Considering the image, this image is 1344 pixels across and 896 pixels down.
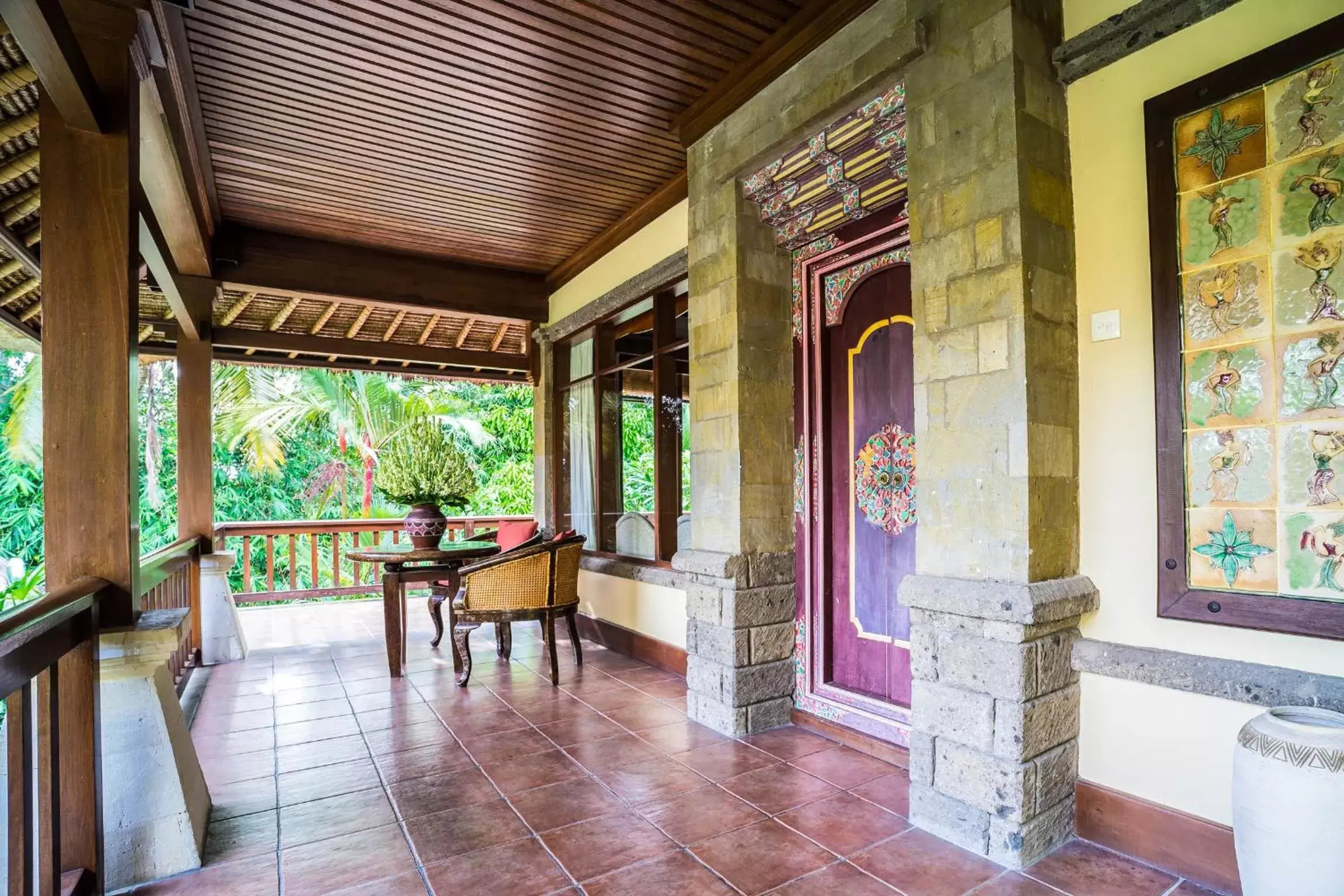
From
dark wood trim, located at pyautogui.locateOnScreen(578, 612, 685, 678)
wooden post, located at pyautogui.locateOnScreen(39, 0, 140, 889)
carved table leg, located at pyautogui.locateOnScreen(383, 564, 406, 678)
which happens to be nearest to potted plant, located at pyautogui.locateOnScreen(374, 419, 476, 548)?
carved table leg, located at pyautogui.locateOnScreen(383, 564, 406, 678)

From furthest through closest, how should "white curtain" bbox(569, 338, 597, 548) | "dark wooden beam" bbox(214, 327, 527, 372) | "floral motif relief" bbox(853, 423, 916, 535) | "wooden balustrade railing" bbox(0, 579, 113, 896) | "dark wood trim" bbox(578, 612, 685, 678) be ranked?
"dark wooden beam" bbox(214, 327, 527, 372)
"white curtain" bbox(569, 338, 597, 548)
"dark wood trim" bbox(578, 612, 685, 678)
"floral motif relief" bbox(853, 423, 916, 535)
"wooden balustrade railing" bbox(0, 579, 113, 896)

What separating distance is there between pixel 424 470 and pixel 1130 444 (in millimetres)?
4119

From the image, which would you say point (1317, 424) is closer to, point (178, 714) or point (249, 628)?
point (178, 714)

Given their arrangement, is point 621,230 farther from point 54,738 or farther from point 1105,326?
point 54,738

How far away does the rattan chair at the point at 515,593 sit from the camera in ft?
14.0

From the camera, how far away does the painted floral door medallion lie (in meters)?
1.90

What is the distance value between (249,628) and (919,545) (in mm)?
6115

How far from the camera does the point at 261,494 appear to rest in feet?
43.9

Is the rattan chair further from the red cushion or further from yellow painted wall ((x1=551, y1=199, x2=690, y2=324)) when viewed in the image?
the red cushion

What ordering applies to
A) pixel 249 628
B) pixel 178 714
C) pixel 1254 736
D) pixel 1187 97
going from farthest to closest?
pixel 249 628
pixel 178 714
pixel 1187 97
pixel 1254 736

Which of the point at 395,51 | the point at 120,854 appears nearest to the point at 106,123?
the point at 395,51

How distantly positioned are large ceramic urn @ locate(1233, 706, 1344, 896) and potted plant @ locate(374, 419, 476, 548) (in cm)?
437

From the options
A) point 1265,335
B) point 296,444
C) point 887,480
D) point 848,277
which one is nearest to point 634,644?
point 887,480

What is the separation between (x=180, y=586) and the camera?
15.6 feet
